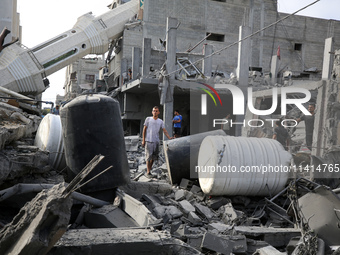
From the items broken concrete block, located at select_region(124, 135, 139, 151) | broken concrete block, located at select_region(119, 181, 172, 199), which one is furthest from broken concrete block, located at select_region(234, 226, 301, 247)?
broken concrete block, located at select_region(124, 135, 139, 151)

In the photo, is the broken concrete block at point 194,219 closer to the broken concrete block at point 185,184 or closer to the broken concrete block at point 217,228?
the broken concrete block at point 217,228

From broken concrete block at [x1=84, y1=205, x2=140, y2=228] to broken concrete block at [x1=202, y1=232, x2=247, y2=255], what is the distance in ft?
2.87

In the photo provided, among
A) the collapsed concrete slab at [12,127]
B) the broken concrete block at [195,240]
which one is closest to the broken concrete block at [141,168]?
the collapsed concrete slab at [12,127]

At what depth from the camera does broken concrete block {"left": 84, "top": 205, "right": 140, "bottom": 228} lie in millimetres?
4027

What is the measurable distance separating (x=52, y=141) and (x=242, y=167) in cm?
367

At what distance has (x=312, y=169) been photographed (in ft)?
20.0

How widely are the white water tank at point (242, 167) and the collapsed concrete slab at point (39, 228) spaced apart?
3.55 m

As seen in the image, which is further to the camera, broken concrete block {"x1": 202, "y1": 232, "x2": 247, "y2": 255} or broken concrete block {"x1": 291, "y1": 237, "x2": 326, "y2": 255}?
broken concrete block {"x1": 202, "y1": 232, "x2": 247, "y2": 255}

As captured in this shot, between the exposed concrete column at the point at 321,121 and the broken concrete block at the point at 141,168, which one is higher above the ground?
the exposed concrete column at the point at 321,121

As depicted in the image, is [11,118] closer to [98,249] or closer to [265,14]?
[98,249]

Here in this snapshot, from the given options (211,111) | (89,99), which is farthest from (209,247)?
(211,111)

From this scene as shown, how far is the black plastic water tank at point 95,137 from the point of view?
4949 mm

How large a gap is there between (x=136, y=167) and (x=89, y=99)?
14.8ft

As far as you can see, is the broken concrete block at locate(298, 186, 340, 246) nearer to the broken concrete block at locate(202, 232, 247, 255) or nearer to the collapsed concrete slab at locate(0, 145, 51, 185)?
the broken concrete block at locate(202, 232, 247, 255)
